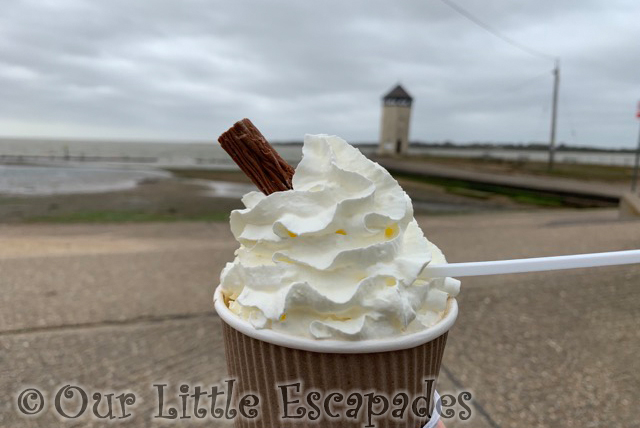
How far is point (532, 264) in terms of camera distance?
113 centimetres

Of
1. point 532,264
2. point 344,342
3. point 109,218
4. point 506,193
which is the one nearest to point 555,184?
point 506,193

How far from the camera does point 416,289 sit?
3.62ft

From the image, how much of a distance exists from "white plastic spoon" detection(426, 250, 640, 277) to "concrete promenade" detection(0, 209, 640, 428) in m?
1.25

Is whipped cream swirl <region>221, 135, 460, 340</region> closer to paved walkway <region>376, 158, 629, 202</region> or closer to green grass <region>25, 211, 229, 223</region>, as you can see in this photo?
green grass <region>25, 211, 229, 223</region>

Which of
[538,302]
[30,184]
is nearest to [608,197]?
[538,302]

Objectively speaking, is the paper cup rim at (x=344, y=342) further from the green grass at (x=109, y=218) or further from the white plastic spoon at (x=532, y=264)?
the green grass at (x=109, y=218)

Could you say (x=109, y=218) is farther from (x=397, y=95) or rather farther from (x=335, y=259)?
(x=397, y=95)

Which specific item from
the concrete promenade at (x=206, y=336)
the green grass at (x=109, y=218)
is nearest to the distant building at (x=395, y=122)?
the green grass at (x=109, y=218)

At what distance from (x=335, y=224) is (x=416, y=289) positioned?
0.25 meters

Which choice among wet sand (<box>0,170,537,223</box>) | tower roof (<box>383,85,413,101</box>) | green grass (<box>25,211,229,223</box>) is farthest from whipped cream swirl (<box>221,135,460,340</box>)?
tower roof (<box>383,85,413,101</box>)

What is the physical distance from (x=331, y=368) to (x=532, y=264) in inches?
21.6

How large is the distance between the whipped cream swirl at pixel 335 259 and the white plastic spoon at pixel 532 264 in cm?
5

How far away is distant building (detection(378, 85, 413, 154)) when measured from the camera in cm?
3591

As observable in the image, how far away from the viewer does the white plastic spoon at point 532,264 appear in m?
1.11
